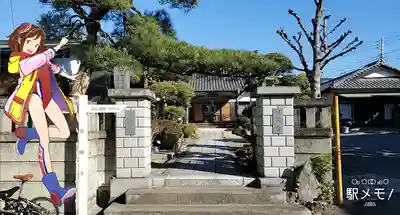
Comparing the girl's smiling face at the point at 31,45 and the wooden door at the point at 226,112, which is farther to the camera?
the wooden door at the point at 226,112

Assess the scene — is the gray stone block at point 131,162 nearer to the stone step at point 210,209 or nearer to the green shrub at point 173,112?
the stone step at point 210,209

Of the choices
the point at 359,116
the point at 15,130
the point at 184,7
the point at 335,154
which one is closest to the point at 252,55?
the point at 184,7

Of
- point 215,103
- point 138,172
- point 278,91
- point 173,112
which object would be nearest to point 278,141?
point 278,91

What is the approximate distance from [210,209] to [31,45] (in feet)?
11.9

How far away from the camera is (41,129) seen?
5.20m

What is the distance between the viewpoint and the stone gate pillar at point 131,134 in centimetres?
572

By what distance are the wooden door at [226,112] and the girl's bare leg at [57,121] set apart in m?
25.3

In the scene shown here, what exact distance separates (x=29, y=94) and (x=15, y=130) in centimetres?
65

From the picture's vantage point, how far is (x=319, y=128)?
5984 mm

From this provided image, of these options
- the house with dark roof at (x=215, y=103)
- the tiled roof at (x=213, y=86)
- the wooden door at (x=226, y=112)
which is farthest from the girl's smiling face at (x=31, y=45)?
the wooden door at (x=226, y=112)

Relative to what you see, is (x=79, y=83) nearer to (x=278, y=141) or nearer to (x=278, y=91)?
(x=278, y=91)

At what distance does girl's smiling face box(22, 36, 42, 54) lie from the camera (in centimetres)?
513

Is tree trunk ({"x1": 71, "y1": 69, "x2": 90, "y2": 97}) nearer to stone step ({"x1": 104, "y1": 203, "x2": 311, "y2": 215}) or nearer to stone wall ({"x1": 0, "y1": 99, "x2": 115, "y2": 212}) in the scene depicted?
Answer: stone wall ({"x1": 0, "y1": 99, "x2": 115, "y2": 212})

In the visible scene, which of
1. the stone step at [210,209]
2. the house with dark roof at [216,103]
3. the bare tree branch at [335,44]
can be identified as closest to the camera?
the stone step at [210,209]
